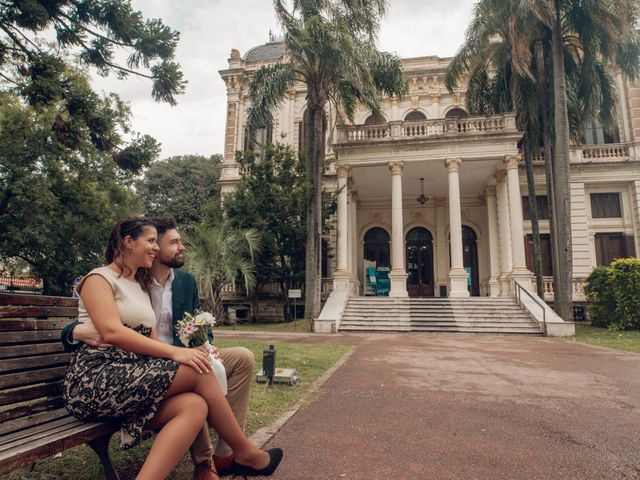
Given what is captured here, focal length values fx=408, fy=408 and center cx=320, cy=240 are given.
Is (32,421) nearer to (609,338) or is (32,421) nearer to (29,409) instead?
(29,409)

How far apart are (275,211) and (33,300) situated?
14.1 metres

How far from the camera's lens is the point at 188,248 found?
1408 cm

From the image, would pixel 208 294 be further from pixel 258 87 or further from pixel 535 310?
pixel 535 310

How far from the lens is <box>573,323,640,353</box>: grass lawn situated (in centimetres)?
912

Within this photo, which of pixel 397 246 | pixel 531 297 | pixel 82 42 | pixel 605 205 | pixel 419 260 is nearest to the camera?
pixel 82 42

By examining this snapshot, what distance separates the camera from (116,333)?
204cm

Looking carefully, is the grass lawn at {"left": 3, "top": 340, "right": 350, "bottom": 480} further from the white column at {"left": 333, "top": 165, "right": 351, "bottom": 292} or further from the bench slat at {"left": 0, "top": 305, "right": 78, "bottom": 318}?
the white column at {"left": 333, "top": 165, "right": 351, "bottom": 292}

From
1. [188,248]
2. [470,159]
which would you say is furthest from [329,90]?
[188,248]

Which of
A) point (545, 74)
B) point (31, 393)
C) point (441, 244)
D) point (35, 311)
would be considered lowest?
point (31, 393)

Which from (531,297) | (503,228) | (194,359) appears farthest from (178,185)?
(194,359)

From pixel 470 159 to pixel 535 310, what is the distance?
20.6 ft

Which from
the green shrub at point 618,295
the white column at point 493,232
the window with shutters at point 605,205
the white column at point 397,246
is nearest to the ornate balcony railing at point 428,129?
the white column at point 397,246

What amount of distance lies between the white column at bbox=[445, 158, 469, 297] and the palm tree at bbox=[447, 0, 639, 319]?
2783 mm

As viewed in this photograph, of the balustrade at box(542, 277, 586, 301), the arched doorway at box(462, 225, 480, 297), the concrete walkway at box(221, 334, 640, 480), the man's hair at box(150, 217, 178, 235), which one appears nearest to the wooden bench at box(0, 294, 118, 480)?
the man's hair at box(150, 217, 178, 235)
